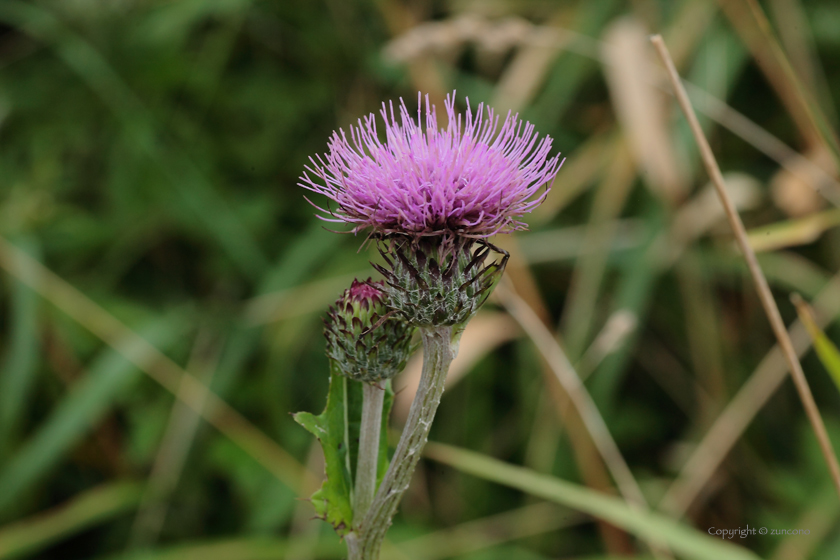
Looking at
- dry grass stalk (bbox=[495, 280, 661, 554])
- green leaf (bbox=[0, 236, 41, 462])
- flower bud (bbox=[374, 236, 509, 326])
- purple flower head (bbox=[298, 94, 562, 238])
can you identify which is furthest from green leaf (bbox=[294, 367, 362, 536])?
green leaf (bbox=[0, 236, 41, 462])


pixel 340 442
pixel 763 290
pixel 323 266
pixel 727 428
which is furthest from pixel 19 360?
pixel 727 428

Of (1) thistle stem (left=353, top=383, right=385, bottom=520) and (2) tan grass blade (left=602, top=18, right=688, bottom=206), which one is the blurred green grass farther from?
(1) thistle stem (left=353, top=383, right=385, bottom=520)

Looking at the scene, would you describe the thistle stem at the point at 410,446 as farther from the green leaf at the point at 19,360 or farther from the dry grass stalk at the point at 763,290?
the green leaf at the point at 19,360

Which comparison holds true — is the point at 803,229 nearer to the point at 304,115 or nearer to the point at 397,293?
the point at 397,293

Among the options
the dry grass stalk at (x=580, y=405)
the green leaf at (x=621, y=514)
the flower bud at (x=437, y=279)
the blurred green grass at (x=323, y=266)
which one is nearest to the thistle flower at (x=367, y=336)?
the flower bud at (x=437, y=279)

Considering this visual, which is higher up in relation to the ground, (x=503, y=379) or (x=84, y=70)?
(x=84, y=70)

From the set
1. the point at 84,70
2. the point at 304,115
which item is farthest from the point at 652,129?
the point at 84,70
